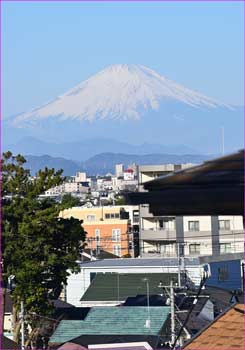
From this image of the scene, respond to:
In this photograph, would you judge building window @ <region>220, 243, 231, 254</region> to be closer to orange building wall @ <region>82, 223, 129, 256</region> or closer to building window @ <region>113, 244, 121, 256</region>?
orange building wall @ <region>82, 223, 129, 256</region>

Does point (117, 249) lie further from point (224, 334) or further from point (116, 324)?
point (224, 334)

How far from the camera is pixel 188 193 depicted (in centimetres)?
296

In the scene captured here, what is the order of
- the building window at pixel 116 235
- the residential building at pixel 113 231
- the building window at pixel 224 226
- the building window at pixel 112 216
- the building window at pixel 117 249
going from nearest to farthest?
the building window at pixel 224 226 < the residential building at pixel 113 231 < the building window at pixel 117 249 < the building window at pixel 116 235 < the building window at pixel 112 216

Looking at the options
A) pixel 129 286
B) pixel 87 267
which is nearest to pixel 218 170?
pixel 129 286

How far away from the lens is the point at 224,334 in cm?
625

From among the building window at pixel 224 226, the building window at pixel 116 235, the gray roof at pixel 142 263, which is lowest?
the gray roof at pixel 142 263

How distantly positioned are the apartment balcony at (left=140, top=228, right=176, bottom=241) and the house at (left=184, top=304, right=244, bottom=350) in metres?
32.1

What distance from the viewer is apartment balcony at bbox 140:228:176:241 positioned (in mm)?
39000

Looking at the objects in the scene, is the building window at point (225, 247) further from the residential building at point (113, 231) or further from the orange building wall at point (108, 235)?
the orange building wall at point (108, 235)

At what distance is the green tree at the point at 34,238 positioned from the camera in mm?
19828

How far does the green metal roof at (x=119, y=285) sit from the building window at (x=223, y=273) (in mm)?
3488

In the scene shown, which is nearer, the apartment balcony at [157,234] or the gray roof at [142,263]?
the gray roof at [142,263]

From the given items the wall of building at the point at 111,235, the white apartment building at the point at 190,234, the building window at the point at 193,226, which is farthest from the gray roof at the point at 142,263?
the wall of building at the point at 111,235

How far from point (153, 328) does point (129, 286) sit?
33.1 feet
